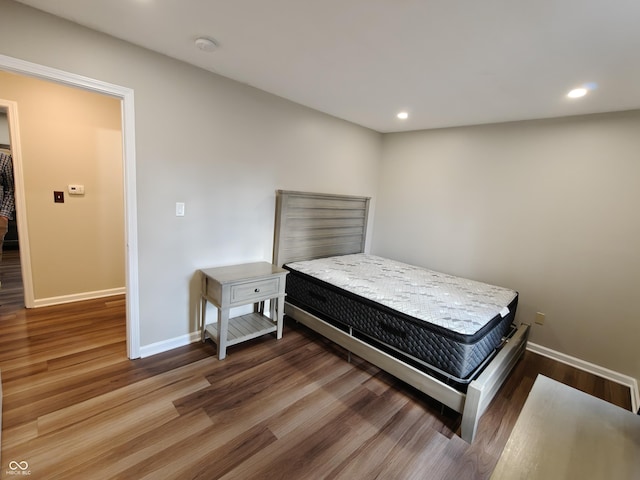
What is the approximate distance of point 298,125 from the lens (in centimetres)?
308

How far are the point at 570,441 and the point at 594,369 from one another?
2629 mm

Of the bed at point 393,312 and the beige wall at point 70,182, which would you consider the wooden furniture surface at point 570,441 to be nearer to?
the bed at point 393,312

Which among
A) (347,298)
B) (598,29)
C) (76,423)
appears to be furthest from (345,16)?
(76,423)

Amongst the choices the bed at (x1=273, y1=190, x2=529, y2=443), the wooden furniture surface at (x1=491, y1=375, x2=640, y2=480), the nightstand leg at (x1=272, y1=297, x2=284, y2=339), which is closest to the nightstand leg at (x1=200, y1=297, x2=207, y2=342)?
the nightstand leg at (x1=272, y1=297, x2=284, y2=339)

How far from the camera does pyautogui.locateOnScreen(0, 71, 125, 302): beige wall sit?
9.44 ft

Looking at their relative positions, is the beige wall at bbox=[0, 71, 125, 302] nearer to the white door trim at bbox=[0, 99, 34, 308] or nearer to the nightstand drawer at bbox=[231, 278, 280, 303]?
the white door trim at bbox=[0, 99, 34, 308]

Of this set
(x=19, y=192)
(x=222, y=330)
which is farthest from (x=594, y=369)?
(x=19, y=192)

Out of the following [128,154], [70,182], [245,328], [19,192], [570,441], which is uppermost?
[128,154]

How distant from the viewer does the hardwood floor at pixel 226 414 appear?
60.5 inches

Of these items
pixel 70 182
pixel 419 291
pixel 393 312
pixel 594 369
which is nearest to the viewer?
pixel 393 312

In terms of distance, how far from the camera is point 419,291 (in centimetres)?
256

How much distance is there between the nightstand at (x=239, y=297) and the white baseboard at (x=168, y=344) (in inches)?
3.8

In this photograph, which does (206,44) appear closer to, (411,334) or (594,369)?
(411,334)

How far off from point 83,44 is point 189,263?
65.5 inches
